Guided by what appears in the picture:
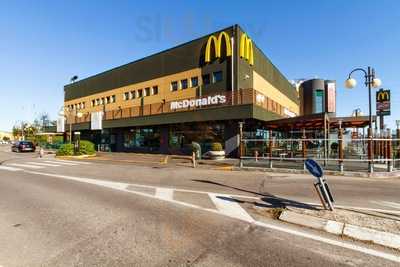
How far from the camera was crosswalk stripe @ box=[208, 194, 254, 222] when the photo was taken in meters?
6.18

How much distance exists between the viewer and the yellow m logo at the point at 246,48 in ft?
76.9

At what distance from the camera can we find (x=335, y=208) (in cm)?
663

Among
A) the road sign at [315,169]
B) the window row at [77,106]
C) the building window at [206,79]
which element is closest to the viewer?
the road sign at [315,169]

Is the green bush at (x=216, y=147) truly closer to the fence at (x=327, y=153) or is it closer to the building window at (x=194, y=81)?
the fence at (x=327, y=153)

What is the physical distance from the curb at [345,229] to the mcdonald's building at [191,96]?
1460cm

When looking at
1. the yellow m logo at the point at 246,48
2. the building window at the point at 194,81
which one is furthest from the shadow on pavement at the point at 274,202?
the building window at the point at 194,81

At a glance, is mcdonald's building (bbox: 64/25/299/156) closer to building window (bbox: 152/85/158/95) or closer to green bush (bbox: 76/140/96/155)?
building window (bbox: 152/85/158/95)

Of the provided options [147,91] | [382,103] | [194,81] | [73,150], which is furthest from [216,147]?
[73,150]

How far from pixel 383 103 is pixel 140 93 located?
79.3 feet

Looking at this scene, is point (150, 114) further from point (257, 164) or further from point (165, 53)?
point (257, 164)

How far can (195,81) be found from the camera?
26.3 metres

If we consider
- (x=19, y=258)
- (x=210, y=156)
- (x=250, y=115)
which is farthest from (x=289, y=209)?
(x=210, y=156)

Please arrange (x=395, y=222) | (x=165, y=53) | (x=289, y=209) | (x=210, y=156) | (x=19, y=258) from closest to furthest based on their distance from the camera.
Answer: (x=19, y=258)
(x=395, y=222)
(x=289, y=209)
(x=210, y=156)
(x=165, y=53)

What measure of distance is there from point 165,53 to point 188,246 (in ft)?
89.3
